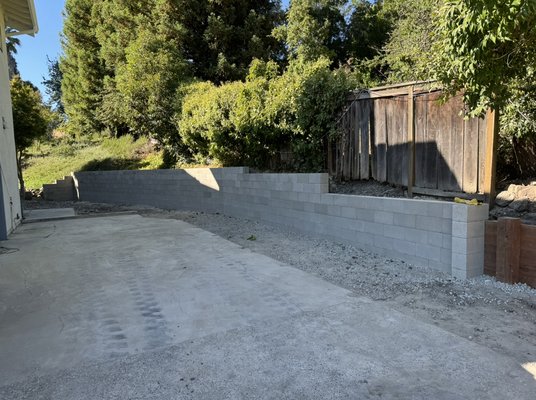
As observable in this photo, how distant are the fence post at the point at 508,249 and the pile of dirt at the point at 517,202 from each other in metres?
1.19

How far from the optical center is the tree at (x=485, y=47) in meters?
3.30

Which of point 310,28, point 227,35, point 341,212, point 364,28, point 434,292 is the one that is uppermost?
point 364,28

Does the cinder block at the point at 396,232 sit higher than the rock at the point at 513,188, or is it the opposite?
the rock at the point at 513,188

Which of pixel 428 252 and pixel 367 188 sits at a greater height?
pixel 367 188

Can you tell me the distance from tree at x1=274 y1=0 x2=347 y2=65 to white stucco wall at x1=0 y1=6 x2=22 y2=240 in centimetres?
931

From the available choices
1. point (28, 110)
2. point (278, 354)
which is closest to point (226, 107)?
point (278, 354)

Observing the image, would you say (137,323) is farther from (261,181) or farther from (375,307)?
(261,181)

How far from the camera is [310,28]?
14836 mm

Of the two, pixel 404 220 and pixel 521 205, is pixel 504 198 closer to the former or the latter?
pixel 521 205

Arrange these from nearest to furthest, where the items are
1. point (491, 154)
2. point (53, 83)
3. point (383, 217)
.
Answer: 1. point (491, 154)
2. point (383, 217)
3. point (53, 83)

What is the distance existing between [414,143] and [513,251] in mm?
2701

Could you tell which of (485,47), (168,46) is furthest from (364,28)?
(485,47)

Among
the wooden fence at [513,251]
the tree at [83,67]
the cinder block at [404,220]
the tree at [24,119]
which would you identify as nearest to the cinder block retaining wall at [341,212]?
the cinder block at [404,220]

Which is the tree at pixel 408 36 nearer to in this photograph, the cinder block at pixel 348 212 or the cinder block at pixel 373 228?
the cinder block at pixel 348 212
